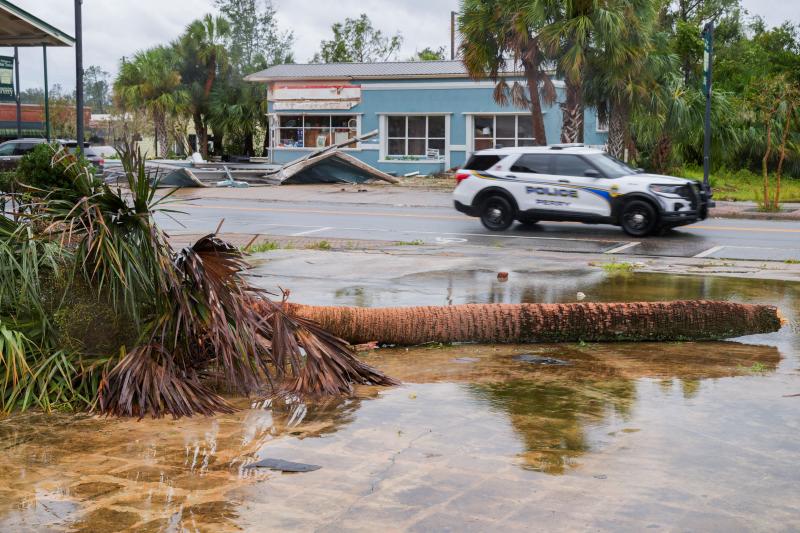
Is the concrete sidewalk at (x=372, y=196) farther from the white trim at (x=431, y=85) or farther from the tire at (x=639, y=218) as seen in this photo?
the tire at (x=639, y=218)

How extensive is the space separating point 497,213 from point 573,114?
36.0ft

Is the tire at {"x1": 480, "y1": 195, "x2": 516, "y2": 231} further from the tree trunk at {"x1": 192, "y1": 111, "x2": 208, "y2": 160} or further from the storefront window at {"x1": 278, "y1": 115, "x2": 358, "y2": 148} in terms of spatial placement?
the tree trunk at {"x1": 192, "y1": 111, "x2": 208, "y2": 160}

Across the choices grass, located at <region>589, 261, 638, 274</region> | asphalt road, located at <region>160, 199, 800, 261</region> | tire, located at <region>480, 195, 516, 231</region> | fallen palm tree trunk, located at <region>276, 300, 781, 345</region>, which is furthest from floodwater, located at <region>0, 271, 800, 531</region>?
tire, located at <region>480, 195, 516, 231</region>

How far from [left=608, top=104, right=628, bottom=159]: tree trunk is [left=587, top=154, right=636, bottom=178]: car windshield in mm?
11028

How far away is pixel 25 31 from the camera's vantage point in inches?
572

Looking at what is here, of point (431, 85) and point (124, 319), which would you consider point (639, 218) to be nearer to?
point (124, 319)

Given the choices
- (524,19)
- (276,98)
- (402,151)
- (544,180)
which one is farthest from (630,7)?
(276,98)

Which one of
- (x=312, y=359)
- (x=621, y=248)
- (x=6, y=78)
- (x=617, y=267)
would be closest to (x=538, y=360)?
(x=312, y=359)

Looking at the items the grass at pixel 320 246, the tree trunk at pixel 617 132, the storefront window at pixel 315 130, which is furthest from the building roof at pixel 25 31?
the storefront window at pixel 315 130

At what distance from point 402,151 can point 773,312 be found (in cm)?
3404

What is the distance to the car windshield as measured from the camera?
1912 centimetres

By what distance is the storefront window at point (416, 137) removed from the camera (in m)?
41.4

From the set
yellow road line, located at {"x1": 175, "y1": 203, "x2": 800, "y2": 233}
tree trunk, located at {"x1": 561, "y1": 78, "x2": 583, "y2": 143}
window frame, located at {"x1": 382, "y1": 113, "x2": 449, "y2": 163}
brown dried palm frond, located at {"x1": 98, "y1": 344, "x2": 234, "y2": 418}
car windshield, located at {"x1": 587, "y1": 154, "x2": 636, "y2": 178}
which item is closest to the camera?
brown dried palm frond, located at {"x1": 98, "y1": 344, "x2": 234, "y2": 418}

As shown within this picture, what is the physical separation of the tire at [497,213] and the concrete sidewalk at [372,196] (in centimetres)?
683
